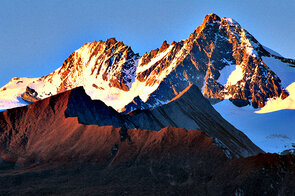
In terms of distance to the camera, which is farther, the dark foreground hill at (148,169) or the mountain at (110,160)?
the mountain at (110,160)

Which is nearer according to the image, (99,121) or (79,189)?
(79,189)

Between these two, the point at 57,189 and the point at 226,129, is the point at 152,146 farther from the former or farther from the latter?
the point at 226,129

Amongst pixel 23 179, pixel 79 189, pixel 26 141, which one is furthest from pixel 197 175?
pixel 26 141

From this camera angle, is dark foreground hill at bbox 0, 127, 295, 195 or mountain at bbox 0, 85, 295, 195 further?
mountain at bbox 0, 85, 295, 195

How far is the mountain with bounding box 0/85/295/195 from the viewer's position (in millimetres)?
47594

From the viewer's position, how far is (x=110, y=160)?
62.4m

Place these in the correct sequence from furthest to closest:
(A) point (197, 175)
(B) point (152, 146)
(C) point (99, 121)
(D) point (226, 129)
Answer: (D) point (226, 129) < (C) point (99, 121) < (B) point (152, 146) < (A) point (197, 175)

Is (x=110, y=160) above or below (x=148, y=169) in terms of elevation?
above

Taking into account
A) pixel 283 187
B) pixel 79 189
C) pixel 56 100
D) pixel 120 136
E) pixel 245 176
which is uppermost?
pixel 56 100

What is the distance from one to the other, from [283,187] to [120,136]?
113ft

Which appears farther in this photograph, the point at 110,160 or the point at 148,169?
the point at 110,160

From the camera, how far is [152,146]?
6212 centimetres

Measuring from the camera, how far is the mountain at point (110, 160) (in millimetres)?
47594

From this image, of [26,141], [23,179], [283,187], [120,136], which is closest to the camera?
[283,187]
